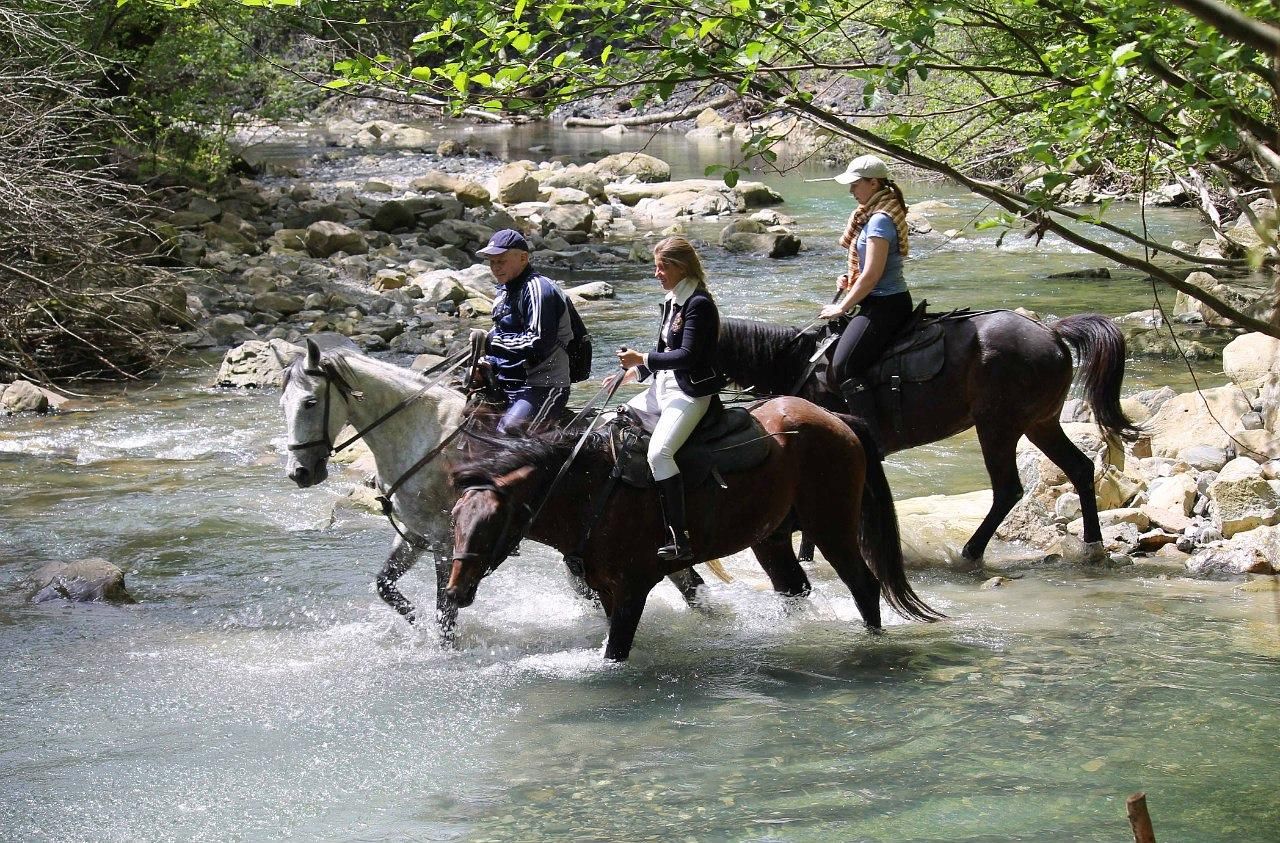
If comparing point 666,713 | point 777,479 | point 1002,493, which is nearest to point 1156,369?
point 1002,493

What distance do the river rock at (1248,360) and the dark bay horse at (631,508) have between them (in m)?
8.10

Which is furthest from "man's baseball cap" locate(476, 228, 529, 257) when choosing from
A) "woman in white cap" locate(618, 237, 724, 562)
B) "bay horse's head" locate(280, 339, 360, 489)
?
"woman in white cap" locate(618, 237, 724, 562)

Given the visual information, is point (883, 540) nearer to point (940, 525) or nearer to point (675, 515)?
point (675, 515)

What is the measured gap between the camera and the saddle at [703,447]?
7156 mm

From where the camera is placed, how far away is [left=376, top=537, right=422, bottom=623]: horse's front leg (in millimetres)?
7816

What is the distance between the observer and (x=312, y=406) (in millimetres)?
7516

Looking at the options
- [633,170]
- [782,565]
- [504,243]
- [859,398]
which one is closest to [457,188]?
[633,170]

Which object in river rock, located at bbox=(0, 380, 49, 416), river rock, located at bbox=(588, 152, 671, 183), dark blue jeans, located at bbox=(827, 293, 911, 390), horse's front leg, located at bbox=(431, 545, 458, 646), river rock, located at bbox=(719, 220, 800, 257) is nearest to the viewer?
horse's front leg, located at bbox=(431, 545, 458, 646)

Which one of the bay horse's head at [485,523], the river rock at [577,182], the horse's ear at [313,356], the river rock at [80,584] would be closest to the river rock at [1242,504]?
the bay horse's head at [485,523]

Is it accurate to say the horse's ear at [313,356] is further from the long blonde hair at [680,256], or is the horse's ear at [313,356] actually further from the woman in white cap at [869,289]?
the woman in white cap at [869,289]

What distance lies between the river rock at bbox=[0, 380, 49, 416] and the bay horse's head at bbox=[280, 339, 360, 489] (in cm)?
884

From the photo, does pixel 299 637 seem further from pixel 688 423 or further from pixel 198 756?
pixel 688 423

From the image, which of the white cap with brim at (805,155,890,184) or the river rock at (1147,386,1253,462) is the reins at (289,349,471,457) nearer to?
the white cap with brim at (805,155,890,184)

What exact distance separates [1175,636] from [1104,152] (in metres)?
3.02
